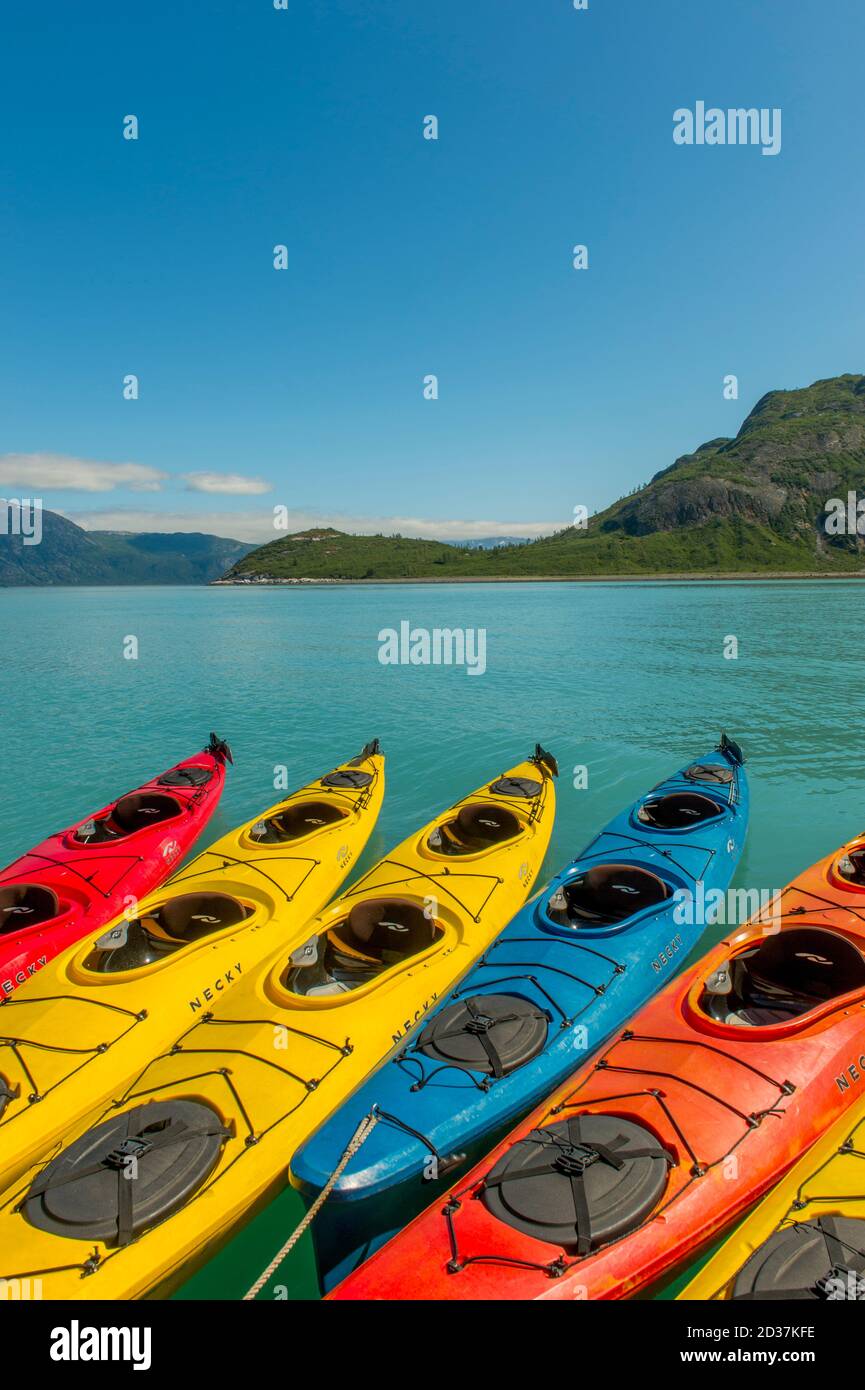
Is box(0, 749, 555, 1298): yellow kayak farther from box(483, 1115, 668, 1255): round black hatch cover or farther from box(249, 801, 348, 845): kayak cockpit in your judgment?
box(249, 801, 348, 845): kayak cockpit

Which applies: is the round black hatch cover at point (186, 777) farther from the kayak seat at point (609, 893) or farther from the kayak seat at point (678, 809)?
the kayak seat at point (678, 809)

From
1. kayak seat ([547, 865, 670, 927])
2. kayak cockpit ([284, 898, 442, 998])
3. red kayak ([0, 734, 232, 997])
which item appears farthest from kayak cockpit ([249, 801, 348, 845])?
kayak seat ([547, 865, 670, 927])

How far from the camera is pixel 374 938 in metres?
9.77

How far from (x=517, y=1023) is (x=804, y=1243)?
3.20 m

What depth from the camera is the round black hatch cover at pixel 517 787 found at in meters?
14.2

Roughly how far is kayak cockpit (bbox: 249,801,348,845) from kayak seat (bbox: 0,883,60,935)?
3.92 meters

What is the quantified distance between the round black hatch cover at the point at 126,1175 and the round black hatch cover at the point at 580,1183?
2597 millimetres

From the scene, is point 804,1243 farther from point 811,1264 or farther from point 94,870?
point 94,870

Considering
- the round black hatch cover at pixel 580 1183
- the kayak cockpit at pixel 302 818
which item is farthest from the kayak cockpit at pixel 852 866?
the kayak cockpit at pixel 302 818

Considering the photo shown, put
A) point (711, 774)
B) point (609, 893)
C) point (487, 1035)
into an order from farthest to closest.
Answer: point (711, 774)
point (609, 893)
point (487, 1035)

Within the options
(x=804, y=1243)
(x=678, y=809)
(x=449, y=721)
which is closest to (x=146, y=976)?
(x=804, y=1243)

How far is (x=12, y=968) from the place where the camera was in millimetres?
9117

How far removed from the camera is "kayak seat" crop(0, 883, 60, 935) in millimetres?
10328
